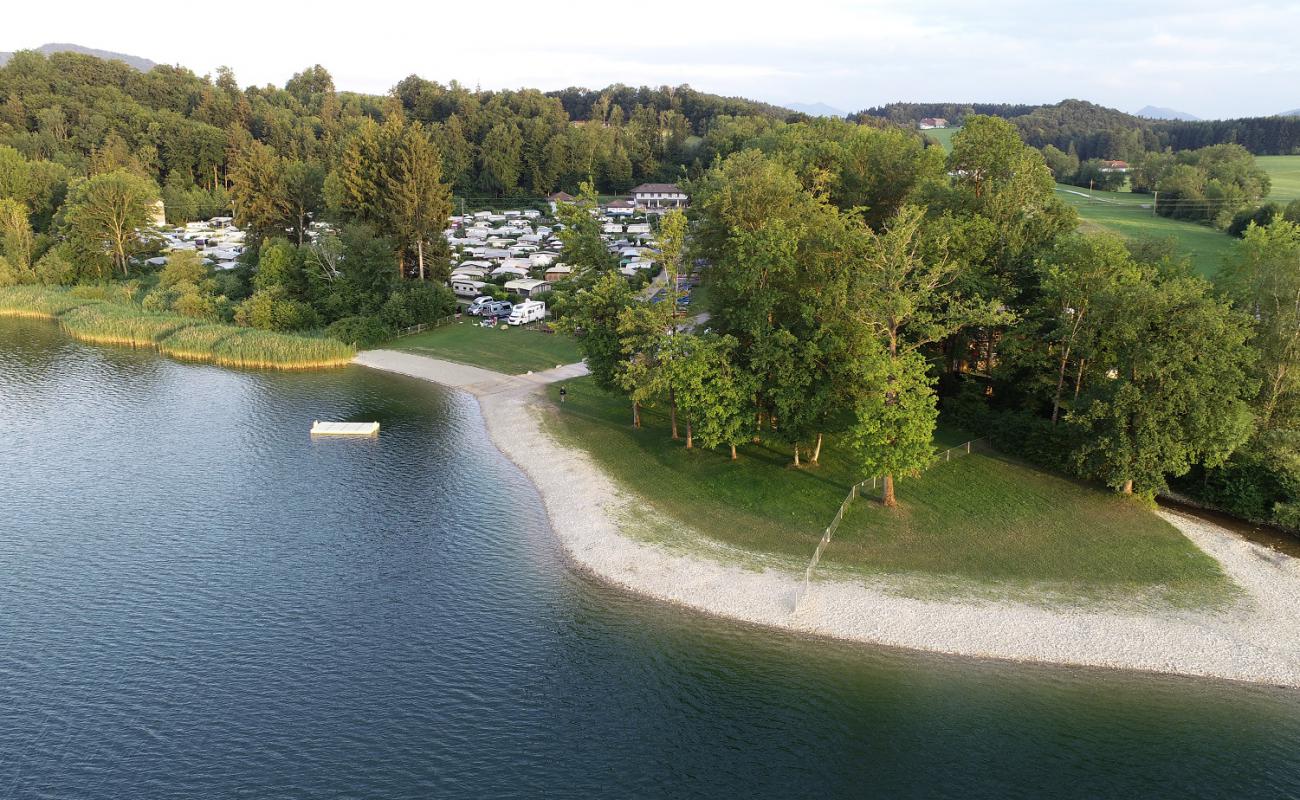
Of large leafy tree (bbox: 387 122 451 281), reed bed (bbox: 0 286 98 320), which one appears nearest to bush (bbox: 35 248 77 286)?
reed bed (bbox: 0 286 98 320)

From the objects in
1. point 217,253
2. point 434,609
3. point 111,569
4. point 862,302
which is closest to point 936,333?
point 862,302

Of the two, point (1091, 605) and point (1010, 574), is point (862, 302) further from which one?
point (1091, 605)

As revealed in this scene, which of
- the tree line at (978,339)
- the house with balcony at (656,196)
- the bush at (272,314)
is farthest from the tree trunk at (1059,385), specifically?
the house with balcony at (656,196)

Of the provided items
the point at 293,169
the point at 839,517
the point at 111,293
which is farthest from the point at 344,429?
the point at 111,293

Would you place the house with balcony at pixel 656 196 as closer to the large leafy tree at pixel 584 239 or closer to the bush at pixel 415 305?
the bush at pixel 415 305

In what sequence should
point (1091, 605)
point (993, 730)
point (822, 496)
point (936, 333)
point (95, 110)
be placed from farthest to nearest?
point (95, 110), point (822, 496), point (936, 333), point (1091, 605), point (993, 730)

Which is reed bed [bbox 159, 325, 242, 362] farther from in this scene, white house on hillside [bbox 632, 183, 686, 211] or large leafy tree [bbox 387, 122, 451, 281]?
white house on hillside [bbox 632, 183, 686, 211]

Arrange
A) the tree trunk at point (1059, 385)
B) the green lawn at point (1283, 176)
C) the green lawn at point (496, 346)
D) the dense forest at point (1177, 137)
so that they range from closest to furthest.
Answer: the tree trunk at point (1059, 385)
the green lawn at point (496, 346)
the green lawn at point (1283, 176)
the dense forest at point (1177, 137)
